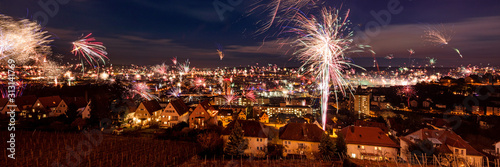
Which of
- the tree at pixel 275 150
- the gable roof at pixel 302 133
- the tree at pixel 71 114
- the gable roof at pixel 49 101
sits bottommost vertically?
the tree at pixel 275 150

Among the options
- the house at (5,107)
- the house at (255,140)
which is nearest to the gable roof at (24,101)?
the house at (5,107)

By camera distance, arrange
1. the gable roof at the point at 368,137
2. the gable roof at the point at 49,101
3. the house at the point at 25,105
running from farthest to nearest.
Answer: the gable roof at the point at 49,101, the house at the point at 25,105, the gable roof at the point at 368,137

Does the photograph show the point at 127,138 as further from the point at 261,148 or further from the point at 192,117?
the point at 261,148

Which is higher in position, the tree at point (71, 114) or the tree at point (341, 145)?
the tree at point (71, 114)

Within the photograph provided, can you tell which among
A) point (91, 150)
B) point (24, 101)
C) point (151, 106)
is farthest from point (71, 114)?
point (24, 101)

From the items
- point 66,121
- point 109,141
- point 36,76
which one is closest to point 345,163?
point 109,141

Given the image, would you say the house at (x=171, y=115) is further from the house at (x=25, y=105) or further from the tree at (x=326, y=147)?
the tree at (x=326, y=147)

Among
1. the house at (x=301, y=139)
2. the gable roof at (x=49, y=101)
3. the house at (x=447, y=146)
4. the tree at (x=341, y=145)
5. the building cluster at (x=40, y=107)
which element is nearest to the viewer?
the house at (x=447, y=146)
